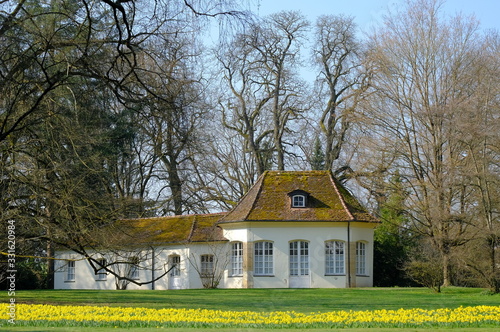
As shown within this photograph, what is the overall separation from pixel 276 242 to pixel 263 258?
1030mm

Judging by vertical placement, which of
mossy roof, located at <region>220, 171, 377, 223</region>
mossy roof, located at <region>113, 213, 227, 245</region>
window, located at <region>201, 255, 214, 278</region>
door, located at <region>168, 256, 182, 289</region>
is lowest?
door, located at <region>168, 256, 182, 289</region>

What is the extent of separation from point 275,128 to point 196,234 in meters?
11.0

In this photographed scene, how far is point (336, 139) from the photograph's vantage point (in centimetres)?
4550

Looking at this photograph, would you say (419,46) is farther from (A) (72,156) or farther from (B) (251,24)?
(B) (251,24)

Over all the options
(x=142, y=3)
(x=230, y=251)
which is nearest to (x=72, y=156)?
(x=142, y=3)

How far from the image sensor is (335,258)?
35.8 m

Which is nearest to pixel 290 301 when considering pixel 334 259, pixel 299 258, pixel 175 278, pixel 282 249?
pixel 282 249

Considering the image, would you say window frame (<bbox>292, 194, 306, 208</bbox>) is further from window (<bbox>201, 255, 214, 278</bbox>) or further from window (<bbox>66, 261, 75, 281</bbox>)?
window (<bbox>66, 261, 75, 281</bbox>)

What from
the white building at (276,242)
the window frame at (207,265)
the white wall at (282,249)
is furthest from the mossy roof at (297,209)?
the window frame at (207,265)

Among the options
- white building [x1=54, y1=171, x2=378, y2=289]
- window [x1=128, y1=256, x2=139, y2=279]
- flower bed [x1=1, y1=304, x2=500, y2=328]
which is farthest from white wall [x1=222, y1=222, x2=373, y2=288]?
flower bed [x1=1, y1=304, x2=500, y2=328]

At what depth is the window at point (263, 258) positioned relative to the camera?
35.8 meters

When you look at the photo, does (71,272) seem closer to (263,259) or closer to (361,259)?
(263,259)

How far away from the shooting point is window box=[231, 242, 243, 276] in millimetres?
36250

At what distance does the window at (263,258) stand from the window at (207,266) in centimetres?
241
